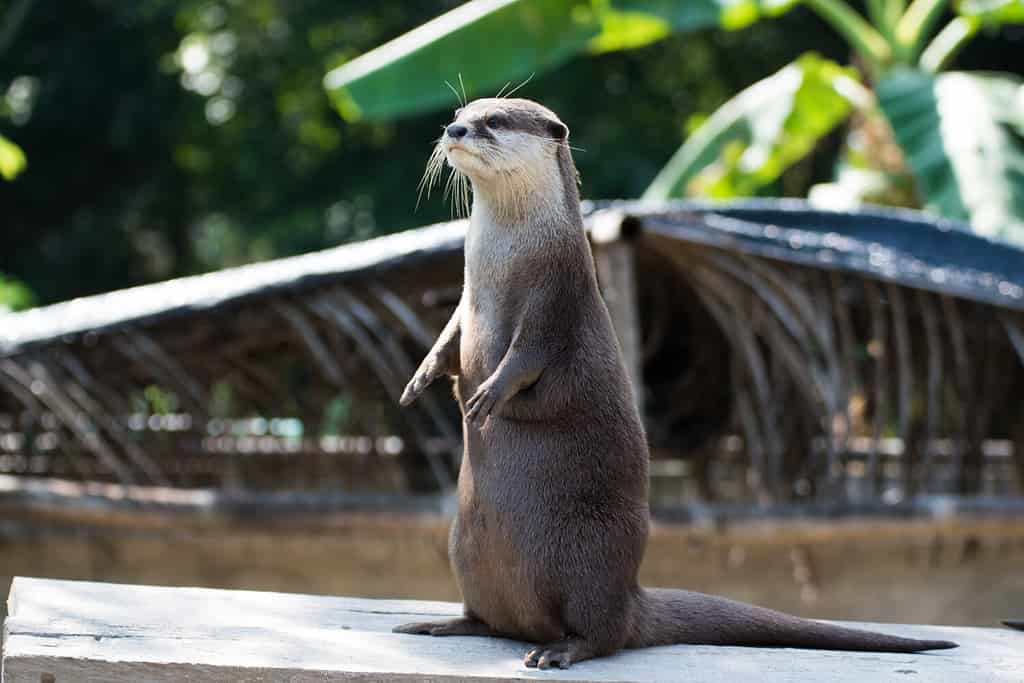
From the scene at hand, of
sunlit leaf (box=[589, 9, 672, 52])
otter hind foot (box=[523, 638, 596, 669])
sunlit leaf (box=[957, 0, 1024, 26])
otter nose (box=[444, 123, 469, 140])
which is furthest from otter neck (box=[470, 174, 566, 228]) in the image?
sunlit leaf (box=[589, 9, 672, 52])

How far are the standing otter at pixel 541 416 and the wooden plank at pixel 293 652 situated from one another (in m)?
0.12

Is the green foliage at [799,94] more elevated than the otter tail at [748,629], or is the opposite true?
the green foliage at [799,94]

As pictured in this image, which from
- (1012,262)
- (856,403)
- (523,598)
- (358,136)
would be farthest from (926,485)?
(358,136)

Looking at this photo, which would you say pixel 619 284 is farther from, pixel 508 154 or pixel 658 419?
pixel 508 154

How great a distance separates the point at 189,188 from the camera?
20953 millimetres

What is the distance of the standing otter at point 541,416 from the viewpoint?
302 centimetres

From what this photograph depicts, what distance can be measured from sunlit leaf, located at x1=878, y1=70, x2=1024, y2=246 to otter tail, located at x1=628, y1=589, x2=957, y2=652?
Result: 5.41 meters

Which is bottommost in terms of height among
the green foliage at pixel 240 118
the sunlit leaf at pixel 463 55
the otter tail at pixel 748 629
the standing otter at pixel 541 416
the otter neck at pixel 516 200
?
the otter tail at pixel 748 629

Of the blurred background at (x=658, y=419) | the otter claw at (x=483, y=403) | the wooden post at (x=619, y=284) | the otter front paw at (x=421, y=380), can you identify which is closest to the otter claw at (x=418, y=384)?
the otter front paw at (x=421, y=380)

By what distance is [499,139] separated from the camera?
2.99 meters

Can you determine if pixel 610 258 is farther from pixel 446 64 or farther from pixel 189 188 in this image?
pixel 189 188

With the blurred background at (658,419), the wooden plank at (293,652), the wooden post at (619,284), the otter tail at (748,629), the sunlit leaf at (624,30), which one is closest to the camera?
the wooden plank at (293,652)

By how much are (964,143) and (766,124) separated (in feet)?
4.86

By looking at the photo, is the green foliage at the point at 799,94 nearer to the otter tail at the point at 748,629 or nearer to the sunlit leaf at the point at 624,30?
the sunlit leaf at the point at 624,30
